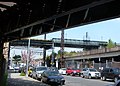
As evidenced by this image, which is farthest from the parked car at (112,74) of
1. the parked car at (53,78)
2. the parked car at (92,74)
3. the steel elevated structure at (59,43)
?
the steel elevated structure at (59,43)

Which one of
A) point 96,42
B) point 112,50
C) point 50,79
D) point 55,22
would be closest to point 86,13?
point 55,22

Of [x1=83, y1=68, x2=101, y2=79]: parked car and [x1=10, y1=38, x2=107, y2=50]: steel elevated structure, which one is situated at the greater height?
[x1=10, y1=38, x2=107, y2=50]: steel elevated structure

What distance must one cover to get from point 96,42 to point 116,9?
389 feet

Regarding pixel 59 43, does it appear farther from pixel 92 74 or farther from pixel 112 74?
pixel 112 74

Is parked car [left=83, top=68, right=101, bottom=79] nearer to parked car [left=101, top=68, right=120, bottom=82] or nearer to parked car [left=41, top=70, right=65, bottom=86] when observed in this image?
parked car [left=101, top=68, right=120, bottom=82]

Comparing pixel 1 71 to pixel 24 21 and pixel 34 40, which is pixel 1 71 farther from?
pixel 34 40

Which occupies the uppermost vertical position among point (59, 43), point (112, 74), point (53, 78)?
point (59, 43)

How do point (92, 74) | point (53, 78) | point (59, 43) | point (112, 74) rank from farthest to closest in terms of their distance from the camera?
point (59, 43), point (92, 74), point (112, 74), point (53, 78)

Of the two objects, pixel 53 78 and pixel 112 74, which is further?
pixel 112 74

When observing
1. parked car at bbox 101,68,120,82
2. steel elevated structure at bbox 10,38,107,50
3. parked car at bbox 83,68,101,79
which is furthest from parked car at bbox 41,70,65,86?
steel elevated structure at bbox 10,38,107,50

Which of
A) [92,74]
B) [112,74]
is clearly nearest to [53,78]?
[112,74]

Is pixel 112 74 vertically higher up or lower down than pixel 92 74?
higher up

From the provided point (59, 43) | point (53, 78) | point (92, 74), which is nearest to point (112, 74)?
point (92, 74)

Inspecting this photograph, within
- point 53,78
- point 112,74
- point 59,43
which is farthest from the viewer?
point 59,43
